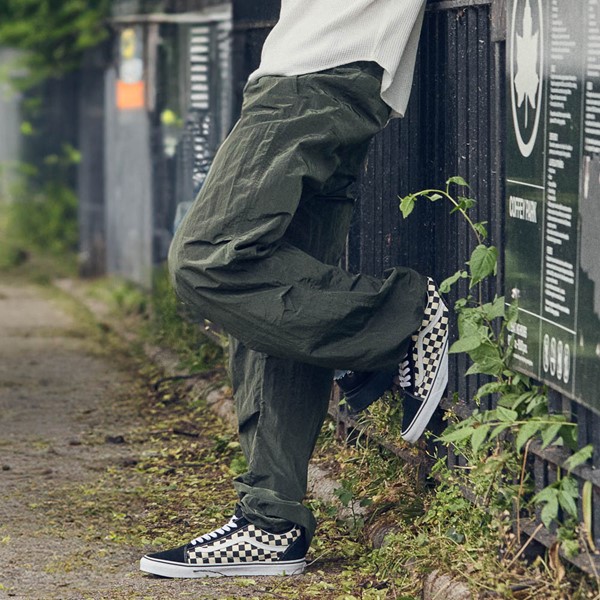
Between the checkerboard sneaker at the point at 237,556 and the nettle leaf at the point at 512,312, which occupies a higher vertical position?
the nettle leaf at the point at 512,312

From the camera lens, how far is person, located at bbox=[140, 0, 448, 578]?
11.1 ft

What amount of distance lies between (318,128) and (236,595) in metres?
1.22

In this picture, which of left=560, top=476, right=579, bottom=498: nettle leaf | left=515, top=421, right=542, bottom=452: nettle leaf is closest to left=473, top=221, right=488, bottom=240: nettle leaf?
left=515, top=421, right=542, bottom=452: nettle leaf

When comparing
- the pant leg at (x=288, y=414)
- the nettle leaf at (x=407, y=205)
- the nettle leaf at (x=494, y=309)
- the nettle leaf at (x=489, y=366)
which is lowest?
the pant leg at (x=288, y=414)

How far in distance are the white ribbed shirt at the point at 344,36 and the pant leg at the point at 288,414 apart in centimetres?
38

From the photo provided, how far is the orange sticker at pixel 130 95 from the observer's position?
8758 millimetres

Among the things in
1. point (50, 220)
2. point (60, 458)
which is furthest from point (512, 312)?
point (50, 220)

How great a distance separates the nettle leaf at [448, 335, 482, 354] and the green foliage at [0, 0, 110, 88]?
24.8 feet

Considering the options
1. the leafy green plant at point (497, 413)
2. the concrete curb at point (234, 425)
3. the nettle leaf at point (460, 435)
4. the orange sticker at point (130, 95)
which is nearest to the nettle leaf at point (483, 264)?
the leafy green plant at point (497, 413)

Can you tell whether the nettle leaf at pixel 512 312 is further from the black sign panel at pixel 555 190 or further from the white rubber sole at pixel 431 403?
the white rubber sole at pixel 431 403

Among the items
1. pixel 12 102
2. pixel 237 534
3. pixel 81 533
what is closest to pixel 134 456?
pixel 81 533

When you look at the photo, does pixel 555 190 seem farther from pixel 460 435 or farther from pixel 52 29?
pixel 52 29

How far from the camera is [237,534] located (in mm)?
3703

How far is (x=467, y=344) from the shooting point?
3266 millimetres
